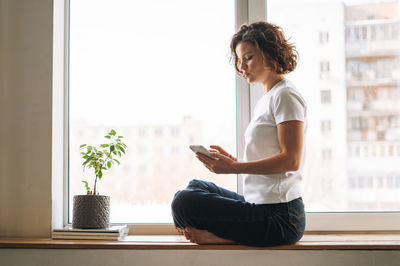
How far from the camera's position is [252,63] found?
1854 millimetres

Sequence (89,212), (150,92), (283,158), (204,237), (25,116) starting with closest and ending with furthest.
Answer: (283,158)
(204,237)
(89,212)
(25,116)
(150,92)

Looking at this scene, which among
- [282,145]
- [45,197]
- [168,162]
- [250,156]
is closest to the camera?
[282,145]

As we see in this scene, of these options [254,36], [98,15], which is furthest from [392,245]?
[98,15]

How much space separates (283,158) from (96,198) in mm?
818

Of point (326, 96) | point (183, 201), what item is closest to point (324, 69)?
point (326, 96)

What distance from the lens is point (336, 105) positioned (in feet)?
7.05

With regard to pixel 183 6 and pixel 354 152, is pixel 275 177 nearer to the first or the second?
pixel 354 152

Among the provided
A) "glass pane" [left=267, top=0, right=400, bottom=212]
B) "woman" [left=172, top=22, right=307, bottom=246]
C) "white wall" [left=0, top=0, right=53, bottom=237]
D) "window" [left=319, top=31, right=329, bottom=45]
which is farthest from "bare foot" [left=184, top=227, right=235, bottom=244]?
"window" [left=319, top=31, right=329, bottom=45]

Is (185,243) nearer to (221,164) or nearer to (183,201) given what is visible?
(183,201)

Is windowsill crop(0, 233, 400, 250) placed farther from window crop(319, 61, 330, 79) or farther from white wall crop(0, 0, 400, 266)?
window crop(319, 61, 330, 79)

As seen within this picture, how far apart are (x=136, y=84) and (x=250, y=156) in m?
0.72

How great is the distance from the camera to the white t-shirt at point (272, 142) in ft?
5.64

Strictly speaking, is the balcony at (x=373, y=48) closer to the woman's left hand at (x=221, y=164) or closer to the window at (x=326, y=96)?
the window at (x=326, y=96)

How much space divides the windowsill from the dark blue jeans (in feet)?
0.16
